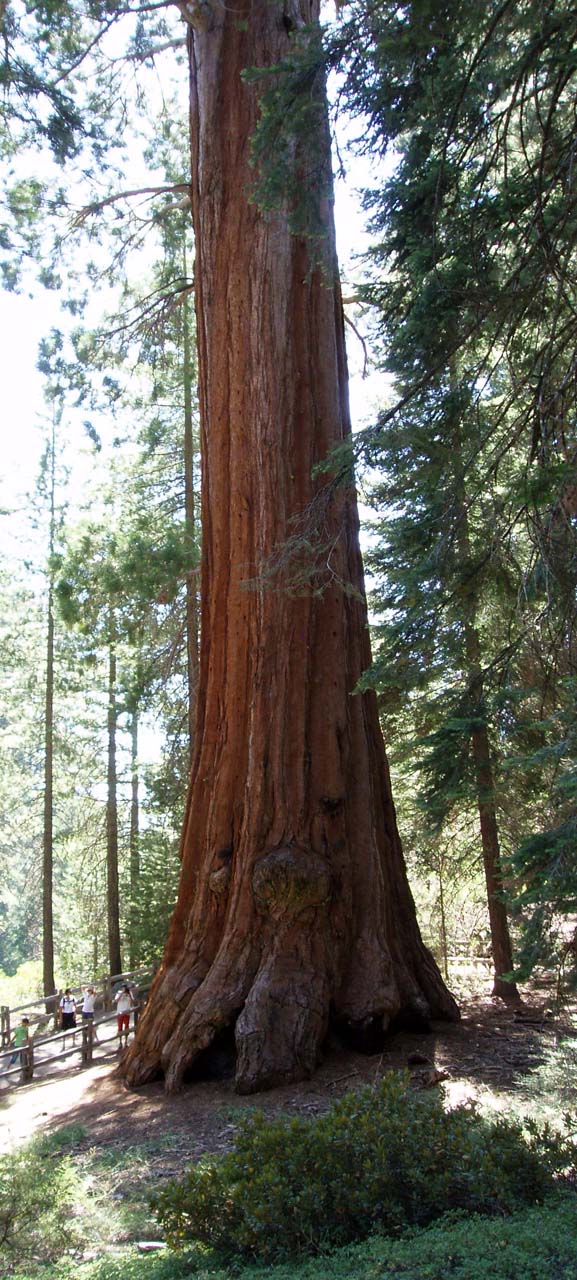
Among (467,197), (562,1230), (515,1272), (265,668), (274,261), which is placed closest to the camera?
(515,1272)

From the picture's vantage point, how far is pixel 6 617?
90.5ft

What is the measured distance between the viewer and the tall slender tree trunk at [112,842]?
64.7 feet

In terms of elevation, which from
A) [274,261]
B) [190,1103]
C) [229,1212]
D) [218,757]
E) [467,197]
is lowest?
[190,1103]

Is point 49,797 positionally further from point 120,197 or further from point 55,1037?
point 120,197

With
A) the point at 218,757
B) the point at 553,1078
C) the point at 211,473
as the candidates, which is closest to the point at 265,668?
the point at 218,757

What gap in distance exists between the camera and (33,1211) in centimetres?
456

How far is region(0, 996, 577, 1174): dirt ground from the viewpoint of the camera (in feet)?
21.4

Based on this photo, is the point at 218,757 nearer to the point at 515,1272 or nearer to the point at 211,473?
the point at 211,473

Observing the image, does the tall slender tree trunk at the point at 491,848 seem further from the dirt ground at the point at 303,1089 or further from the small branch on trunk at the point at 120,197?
the small branch on trunk at the point at 120,197

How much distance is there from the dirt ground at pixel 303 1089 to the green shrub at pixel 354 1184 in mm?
1595

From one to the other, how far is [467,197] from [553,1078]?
489 cm

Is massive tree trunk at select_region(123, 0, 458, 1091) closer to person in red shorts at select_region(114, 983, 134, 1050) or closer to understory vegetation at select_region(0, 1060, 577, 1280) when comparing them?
understory vegetation at select_region(0, 1060, 577, 1280)

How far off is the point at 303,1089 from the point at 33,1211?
2.74m

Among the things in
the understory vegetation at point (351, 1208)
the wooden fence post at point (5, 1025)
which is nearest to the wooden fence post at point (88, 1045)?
the wooden fence post at point (5, 1025)
